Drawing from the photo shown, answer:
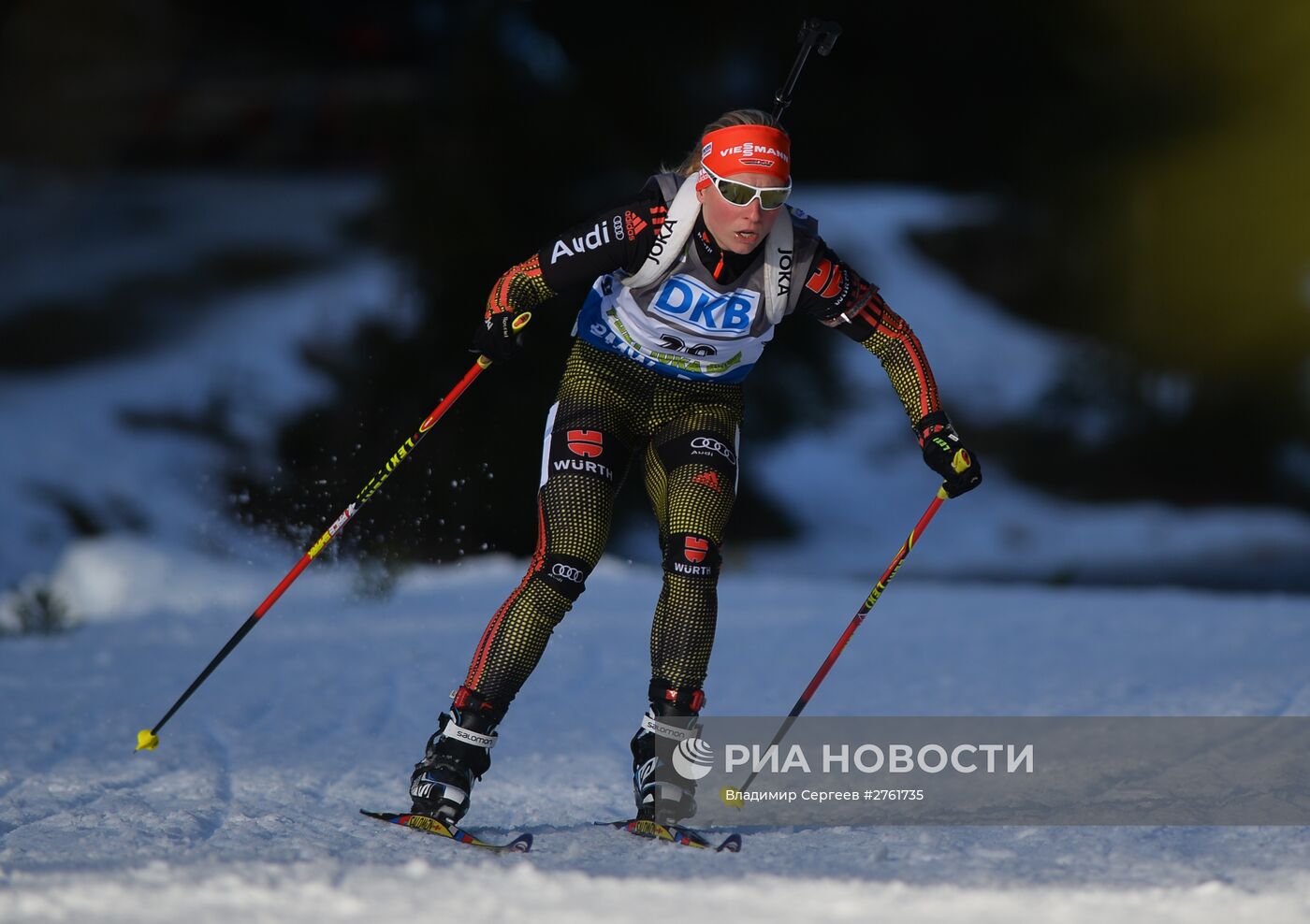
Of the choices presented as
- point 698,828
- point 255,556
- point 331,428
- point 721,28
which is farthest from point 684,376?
point 721,28

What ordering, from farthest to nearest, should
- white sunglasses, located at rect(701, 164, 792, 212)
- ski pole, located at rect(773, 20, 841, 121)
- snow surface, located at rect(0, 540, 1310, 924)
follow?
ski pole, located at rect(773, 20, 841, 121)
white sunglasses, located at rect(701, 164, 792, 212)
snow surface, located at rect(0, 540, 1310, 924)

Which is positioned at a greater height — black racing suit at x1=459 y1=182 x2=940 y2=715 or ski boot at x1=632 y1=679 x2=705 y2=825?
black racing suit at x1=459 y1=182 x2=940 y2=715

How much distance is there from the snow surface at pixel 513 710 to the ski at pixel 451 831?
0.17 feet

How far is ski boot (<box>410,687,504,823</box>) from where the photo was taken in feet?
11.9

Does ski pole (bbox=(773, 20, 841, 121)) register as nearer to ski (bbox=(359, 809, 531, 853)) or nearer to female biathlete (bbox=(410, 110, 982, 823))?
female biathlete (bbox=(410, 110, 982, 823))

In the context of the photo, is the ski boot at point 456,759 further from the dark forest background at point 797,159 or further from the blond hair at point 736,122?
the dark forest background at point 797,159

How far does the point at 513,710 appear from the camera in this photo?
5777 millimetres

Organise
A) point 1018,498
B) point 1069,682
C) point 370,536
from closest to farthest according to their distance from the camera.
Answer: point 1069,682, point 370,536, point 1018,498

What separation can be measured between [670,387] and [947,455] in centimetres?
76

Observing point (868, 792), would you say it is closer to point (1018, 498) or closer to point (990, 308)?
point (1018, 498)

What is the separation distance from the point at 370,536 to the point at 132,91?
1814 centimetres

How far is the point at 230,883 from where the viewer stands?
2838 mm

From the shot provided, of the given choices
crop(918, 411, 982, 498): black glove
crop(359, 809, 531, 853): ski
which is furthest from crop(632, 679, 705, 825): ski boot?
crop(918, 411, 982, 498): black glove

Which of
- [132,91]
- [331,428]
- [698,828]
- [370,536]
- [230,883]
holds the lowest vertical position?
[230,883]
